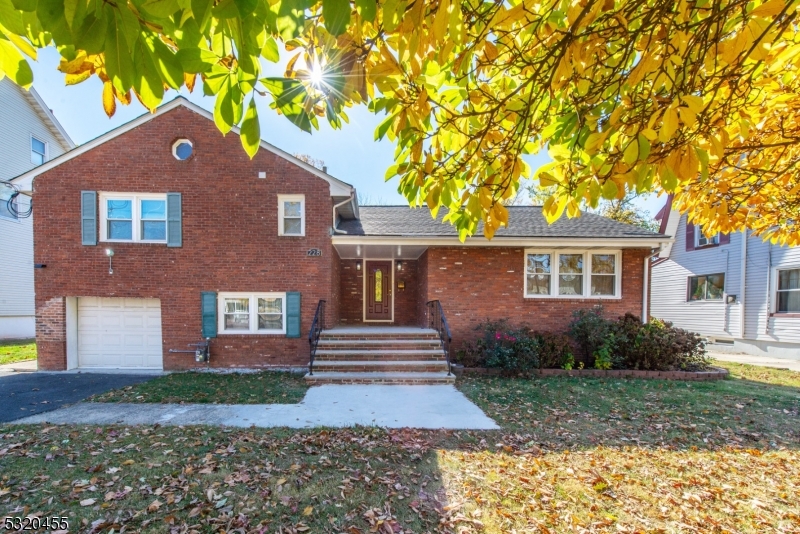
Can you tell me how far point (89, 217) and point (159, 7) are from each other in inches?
429

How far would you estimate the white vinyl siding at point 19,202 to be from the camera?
46.1 ft

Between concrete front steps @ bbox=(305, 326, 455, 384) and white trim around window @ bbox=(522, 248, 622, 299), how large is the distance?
3.44 meters

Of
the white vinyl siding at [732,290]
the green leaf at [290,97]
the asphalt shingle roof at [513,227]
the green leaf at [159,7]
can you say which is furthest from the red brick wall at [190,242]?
the white vinyl siding at [732,290]

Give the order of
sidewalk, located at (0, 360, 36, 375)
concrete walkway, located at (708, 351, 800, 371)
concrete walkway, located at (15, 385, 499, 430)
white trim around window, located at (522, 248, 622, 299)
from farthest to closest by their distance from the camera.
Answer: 1. concrete walkway, located at (708, 351, 800, 371)
2. white trim around window, located at (522, 248, 622, 299)
3. sidewalk, located at (0, 360, 36, 375)
4. concrete walkway, located at (15, 385, 499, 430)

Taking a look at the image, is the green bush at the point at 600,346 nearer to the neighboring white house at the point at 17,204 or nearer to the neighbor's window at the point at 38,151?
the neighboring white house at the point at 17,204

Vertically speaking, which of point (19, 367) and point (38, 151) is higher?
point (38, 151)

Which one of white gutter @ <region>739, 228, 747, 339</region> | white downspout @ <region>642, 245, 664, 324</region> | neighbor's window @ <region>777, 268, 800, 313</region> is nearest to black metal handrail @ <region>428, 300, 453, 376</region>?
white downspout @ <region>642, 245, 664, 324</region>

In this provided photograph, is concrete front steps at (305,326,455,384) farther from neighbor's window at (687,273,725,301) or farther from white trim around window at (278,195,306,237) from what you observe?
neighbor's window at (687,273,725,301)

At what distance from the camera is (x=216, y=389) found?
705 cm

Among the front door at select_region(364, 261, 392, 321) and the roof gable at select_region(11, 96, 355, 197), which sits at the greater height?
the roof gable at select_region(11, 96, 355, 197)

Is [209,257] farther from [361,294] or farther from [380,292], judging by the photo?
[380,292]

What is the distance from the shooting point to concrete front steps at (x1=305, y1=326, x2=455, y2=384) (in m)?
7.61

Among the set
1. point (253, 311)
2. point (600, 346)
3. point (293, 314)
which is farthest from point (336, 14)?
point (600, 346)

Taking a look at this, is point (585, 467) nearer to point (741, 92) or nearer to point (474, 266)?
point (741, 92)
